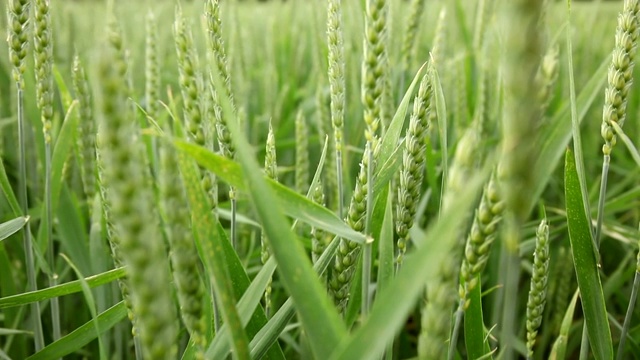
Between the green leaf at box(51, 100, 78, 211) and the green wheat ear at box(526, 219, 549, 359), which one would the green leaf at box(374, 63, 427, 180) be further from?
the green leaf at box(51, 100, 78, 211)

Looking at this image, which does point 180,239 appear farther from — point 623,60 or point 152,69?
point 152,69

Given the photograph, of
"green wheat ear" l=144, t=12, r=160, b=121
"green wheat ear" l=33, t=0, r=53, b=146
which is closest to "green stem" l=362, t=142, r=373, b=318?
"green wheat ear" l=33, t=0, r=53, b=146

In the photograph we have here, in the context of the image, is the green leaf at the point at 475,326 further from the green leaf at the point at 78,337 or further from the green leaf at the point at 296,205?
the green leaf at the point at 78,337

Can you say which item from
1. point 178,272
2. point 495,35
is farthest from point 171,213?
point 495,35

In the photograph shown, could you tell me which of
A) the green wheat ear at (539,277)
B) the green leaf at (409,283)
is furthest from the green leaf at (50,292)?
the green wheat ear at (539,277)

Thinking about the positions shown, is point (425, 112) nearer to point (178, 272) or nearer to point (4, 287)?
point (178, 272)
